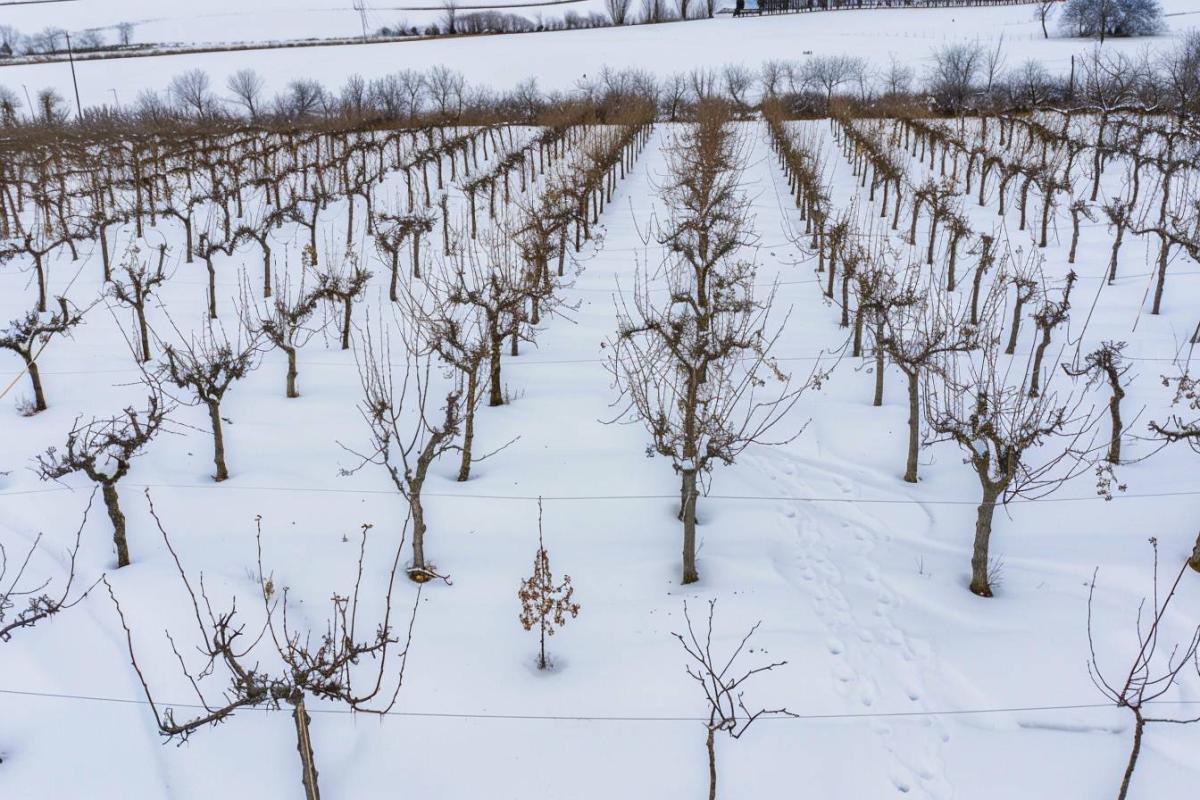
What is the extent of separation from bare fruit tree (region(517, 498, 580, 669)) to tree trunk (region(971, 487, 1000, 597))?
4485 millimetres

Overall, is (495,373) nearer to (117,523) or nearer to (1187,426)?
(117,523)

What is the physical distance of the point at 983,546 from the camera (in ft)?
27.8

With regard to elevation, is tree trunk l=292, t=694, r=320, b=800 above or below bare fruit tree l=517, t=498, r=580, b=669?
Result: above

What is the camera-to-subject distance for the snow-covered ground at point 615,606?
6.70 m

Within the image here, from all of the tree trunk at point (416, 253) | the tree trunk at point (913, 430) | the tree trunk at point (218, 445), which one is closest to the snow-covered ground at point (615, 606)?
the tree trunk at point (218, 445)

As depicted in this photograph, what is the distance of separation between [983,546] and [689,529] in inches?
127

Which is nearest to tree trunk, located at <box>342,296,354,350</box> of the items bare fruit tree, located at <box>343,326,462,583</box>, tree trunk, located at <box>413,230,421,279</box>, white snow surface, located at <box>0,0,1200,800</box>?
bare fruit tree, located at <box>343,326,462,583</box>

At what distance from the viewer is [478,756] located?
686cm

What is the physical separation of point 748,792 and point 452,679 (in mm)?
2984

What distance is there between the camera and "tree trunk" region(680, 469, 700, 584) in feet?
28.3

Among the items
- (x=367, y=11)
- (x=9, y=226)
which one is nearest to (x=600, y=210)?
(x=9, y=226)

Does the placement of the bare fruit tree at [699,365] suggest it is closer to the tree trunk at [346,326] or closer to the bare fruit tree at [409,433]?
the bare fruit tree at [409,433]

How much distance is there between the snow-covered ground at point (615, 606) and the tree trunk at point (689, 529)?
0.18 metres

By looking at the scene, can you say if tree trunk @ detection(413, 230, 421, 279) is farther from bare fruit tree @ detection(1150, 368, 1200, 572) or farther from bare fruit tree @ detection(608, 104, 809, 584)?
bare fruit tree @ detection(1150, 368, 1200, 572)
